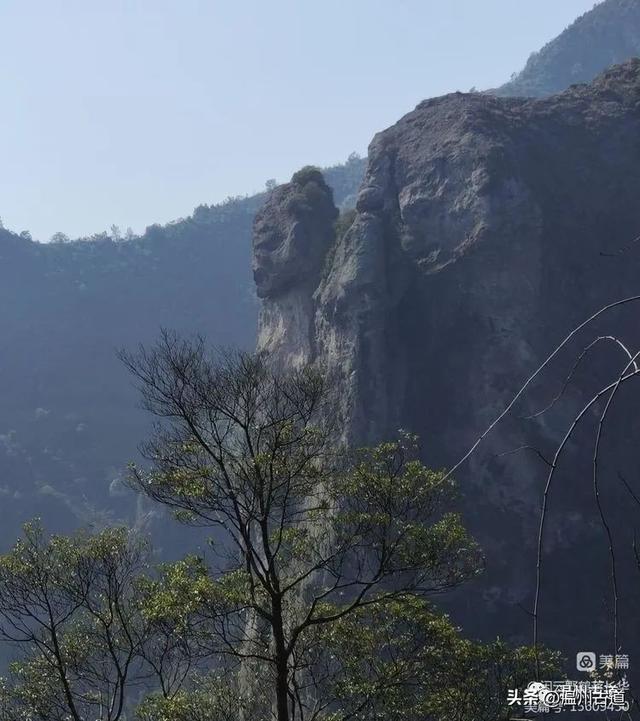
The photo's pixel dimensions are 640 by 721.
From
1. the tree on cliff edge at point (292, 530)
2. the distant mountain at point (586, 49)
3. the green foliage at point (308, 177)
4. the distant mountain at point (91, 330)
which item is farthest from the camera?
the distant mountain at point (586, 49)

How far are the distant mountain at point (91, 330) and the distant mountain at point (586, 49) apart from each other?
3293cm

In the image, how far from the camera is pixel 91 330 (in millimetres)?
106188

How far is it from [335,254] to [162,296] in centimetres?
7478

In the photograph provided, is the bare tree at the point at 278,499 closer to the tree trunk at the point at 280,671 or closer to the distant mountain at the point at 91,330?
the tree trunk at the point at 280,671

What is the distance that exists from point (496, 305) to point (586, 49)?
100422mm

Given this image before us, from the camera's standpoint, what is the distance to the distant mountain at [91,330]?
84500mm

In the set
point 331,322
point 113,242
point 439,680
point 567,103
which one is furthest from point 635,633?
point 113,242

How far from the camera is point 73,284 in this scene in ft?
371

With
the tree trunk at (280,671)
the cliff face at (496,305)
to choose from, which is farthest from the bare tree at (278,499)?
the cliff face at (496,305)

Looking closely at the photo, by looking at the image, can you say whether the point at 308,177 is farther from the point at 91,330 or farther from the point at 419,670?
the point at 91,330

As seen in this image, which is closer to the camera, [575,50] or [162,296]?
[162,296]

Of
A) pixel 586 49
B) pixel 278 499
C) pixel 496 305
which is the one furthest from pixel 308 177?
pixel 586 49

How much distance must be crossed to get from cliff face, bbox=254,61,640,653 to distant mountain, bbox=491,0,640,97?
81.9m

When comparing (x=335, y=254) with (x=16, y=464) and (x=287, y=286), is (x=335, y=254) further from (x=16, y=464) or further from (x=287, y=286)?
(x=16, y=464)
